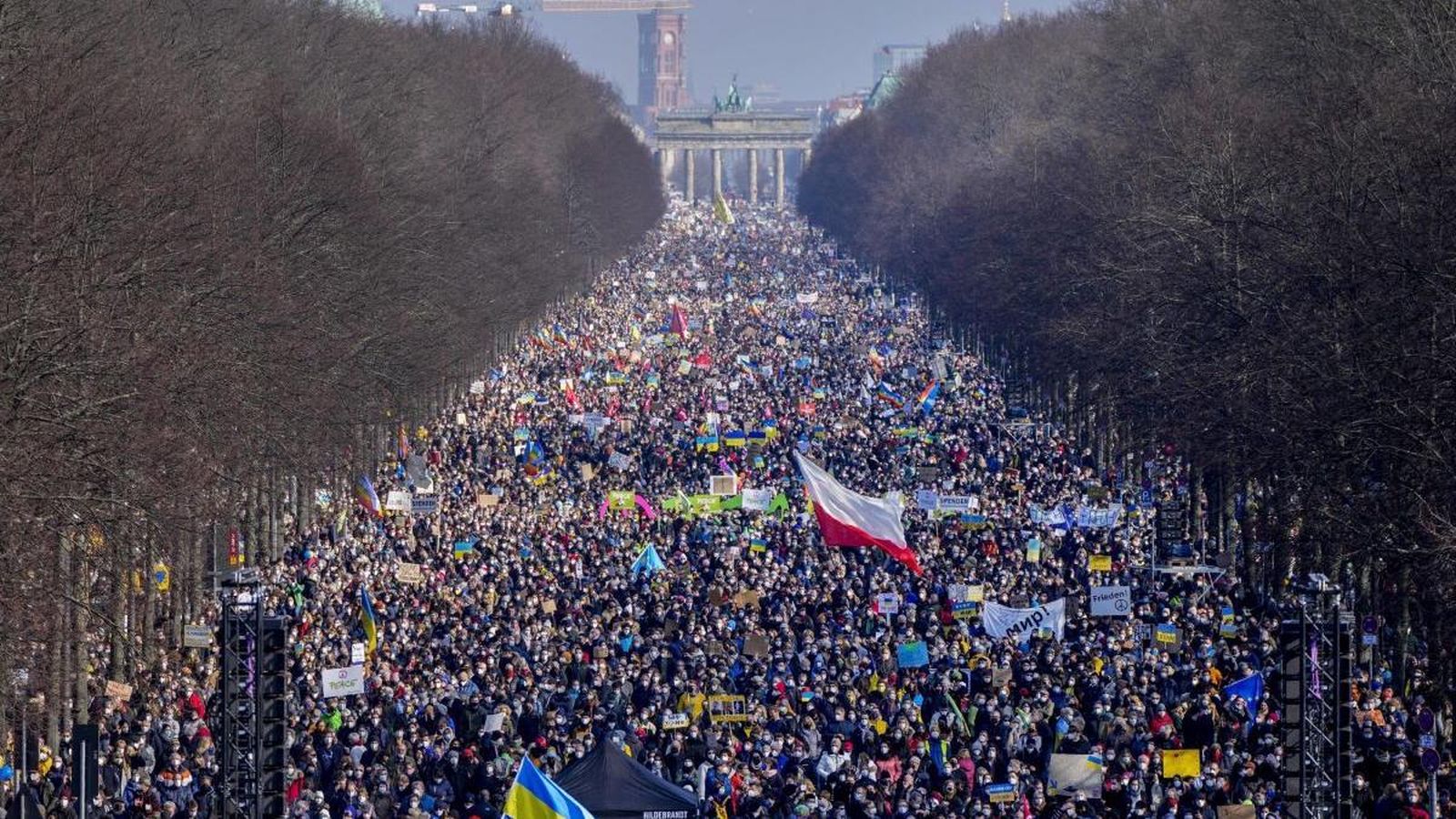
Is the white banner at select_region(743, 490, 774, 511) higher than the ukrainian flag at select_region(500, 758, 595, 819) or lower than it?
lower

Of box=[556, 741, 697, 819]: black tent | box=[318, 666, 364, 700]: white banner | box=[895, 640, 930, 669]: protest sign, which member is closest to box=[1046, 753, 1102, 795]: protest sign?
box=[556, 741, 697, 819]: black tent

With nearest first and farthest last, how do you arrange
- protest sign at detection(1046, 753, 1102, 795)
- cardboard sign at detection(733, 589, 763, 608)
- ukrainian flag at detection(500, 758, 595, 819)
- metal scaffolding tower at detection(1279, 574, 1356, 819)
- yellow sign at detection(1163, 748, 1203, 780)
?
metal scaffolding tower at detection(1279, 574, 1356, 819)
ukrainian flag at detection(500, 758, 595, 819)
yellow sign at detection(1163, 748, 1203, 780)
protest sign at detection(1046, 753, 1102, 795)
cardboard sign at detection(733, 589, 763, 608)

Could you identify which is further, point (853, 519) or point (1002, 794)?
point (853, 519)

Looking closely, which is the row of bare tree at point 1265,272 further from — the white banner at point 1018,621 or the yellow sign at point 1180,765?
the yellow sign at point 1180,765

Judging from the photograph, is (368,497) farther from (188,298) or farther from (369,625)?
(369,625)

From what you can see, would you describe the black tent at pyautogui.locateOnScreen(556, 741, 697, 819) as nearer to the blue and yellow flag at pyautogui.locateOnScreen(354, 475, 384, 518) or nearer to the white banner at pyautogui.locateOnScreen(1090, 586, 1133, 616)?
the white banner at pyautogui.locateOnScreen(1090, 586, 1133, 616)

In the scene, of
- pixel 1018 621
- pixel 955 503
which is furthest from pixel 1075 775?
pixel 955 503

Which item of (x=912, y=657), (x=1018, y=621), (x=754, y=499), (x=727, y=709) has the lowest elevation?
(x=754, y=499)
